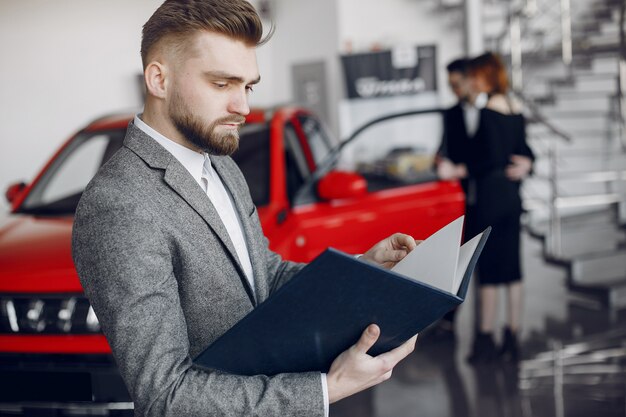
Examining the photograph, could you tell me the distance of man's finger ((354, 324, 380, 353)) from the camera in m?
1.01

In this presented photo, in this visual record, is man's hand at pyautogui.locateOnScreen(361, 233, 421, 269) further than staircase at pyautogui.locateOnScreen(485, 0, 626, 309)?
No

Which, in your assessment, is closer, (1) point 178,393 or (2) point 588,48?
(1) point 178,393

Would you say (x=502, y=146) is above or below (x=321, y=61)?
below

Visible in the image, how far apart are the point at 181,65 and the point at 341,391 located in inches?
22.7

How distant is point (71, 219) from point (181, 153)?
192cm

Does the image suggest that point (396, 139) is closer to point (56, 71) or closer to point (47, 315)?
point (56, 71)

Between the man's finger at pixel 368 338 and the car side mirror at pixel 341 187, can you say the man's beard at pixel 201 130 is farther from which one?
the car side mirror at pixel 341 187

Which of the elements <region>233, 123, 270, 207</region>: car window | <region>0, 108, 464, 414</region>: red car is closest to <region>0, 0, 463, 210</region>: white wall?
<region>0, 108, 464, 414</region>: red car

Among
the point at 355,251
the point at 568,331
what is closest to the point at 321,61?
the point at 568,331

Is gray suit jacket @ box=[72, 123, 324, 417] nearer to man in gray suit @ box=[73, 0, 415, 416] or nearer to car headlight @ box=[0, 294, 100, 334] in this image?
man in gray suit @ box=[73, 0, 415, 416]

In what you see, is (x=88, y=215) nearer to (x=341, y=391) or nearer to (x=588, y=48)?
(x=341, y=391)

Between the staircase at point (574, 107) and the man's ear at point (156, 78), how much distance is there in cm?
446

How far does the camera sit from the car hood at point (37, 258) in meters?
2.37

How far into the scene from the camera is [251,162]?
303 cm
